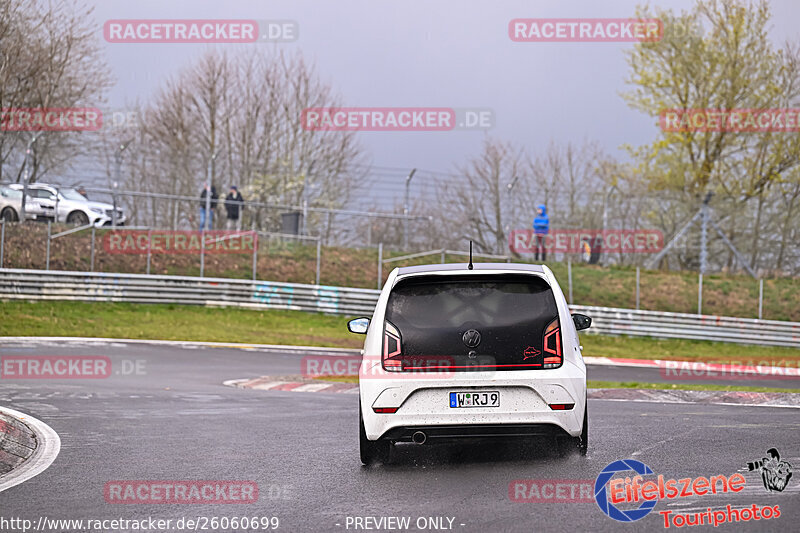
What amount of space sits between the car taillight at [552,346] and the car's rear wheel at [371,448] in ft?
4.47

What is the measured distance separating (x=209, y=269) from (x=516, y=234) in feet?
32.8

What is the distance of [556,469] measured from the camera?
7.47 metres

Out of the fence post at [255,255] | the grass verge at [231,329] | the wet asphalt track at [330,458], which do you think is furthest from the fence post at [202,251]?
the wet asphalt track at [330,458]

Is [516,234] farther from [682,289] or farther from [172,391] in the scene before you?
[172,391]

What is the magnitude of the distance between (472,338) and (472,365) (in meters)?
0.20

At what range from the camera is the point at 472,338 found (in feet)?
24.4

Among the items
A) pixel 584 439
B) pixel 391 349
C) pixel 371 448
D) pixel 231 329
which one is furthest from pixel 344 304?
pixel 391 349

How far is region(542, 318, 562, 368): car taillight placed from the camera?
7.46m

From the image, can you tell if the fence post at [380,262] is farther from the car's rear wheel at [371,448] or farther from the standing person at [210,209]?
the car's rear wheel at [371,448]

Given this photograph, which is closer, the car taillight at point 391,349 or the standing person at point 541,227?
the car taillight at point 391,349

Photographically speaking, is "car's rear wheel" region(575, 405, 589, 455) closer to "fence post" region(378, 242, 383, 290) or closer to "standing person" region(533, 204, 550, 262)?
"fence post" region(378, 242, 383, 290)

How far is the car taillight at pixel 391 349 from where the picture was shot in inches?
296

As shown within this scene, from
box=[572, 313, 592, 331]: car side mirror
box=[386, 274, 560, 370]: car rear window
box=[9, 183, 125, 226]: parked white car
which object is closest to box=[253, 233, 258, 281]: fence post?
box=[9, 183, 125, 226]: parked white car

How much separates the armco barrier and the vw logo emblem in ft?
72.4
